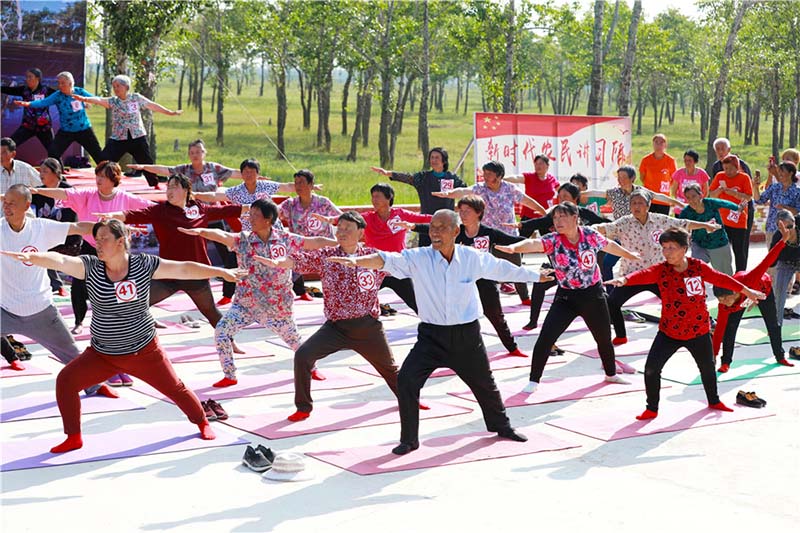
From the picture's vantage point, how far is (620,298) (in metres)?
11.5

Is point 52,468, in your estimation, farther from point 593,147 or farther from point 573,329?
point 593,147

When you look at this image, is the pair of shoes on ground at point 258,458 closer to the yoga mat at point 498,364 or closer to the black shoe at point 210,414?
the black shoe at point 210,414

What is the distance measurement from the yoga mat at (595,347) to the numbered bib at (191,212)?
423 cm

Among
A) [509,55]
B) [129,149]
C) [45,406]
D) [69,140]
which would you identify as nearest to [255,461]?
[45,406]

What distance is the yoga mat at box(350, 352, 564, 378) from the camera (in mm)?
10727

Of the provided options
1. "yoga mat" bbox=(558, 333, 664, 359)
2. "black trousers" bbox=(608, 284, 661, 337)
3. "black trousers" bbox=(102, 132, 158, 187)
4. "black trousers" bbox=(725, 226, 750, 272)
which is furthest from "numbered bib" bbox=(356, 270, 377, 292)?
"black trousers" bbox=(102, 132, 158, 187)


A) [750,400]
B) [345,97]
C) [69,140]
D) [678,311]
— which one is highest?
[345,97]

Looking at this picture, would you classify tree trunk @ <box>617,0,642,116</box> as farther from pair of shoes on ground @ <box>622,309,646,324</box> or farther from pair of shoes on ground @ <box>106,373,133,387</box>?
pair of shoes on ground @ <box>106,373,133,387</box>

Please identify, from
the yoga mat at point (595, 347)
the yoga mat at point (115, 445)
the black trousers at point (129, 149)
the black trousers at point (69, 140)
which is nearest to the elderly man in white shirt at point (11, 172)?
the black trousers at point (129, 149)

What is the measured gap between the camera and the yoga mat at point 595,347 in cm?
1188

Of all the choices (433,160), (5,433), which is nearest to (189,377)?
(5,433)

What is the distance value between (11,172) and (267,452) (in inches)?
285

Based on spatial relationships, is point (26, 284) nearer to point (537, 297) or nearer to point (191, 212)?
point (191, 212)

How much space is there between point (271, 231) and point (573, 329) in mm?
5018
